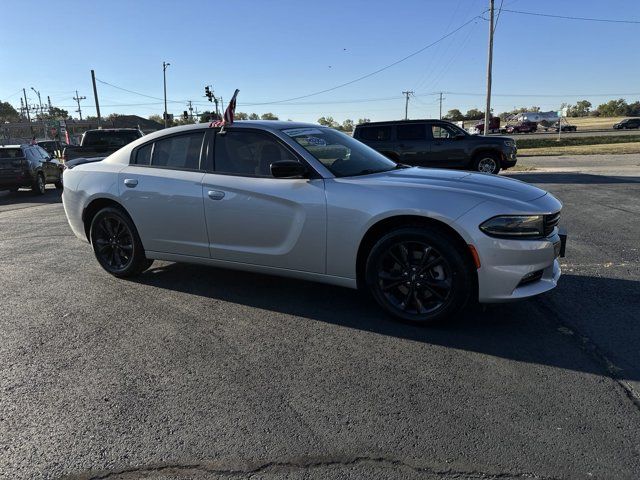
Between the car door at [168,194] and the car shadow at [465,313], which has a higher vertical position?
the car door at [168,194]

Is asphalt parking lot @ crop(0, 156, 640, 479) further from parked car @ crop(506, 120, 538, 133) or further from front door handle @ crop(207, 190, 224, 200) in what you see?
parked car @ crop(506, 120, 538, 133)

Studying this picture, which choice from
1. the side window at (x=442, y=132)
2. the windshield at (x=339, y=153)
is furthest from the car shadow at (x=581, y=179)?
the windshield at (x=339, y=153)

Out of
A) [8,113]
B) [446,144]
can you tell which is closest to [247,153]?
[446,144]

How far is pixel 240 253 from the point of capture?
4.62 metres

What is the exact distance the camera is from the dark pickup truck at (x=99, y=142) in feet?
46.4

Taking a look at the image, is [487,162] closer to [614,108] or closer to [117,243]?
[117,243]

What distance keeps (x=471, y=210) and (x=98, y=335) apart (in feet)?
10.1

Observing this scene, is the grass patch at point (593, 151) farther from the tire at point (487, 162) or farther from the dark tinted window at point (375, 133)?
the dark tinted window at point (375, 133)

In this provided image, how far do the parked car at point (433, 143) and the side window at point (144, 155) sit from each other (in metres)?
10.2

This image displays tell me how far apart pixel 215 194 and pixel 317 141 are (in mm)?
1077

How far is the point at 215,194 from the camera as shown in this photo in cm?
462

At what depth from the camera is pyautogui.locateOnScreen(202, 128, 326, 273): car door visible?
13.8ft

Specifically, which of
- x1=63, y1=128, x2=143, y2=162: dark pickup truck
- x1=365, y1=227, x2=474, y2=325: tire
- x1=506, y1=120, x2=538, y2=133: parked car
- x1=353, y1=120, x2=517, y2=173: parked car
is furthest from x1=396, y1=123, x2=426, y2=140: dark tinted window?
x1=506, y1=120, x2=538, y2=133: parked car

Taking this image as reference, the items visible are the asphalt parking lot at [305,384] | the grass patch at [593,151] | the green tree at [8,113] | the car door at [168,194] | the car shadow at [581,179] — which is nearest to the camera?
the asphalt parking lot at [305,384]
